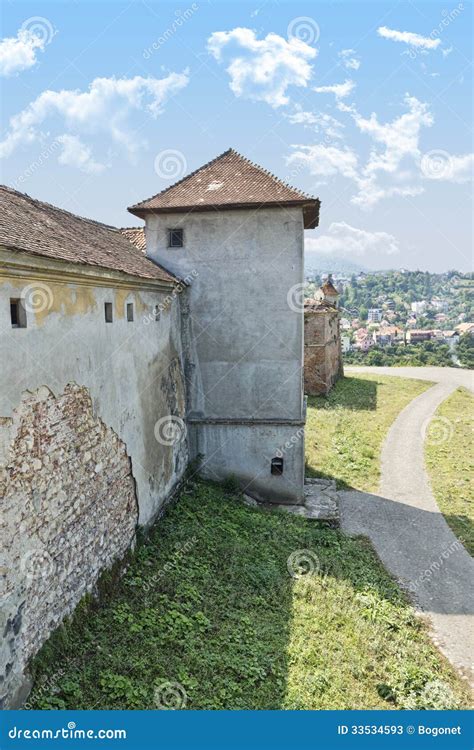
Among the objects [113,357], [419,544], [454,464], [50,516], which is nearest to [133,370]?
[113,357]

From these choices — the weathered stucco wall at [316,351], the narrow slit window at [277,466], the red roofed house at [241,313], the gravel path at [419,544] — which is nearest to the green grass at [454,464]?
the gravel path at [419,544]

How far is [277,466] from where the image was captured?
15555 mm

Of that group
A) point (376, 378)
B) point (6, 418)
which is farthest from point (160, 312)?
point (376, 378)

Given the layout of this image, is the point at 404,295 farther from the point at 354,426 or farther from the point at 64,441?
the point at 64,441

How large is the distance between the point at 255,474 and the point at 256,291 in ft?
17.8

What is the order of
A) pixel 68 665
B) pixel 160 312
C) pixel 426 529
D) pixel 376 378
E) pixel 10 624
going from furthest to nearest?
pixel 376 378, pixel 426 529, pixel 160 312, pixel 68 665, pixel 10 624

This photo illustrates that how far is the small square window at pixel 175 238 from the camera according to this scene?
49.9ft

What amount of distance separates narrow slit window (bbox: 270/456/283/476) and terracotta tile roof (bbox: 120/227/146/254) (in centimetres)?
749

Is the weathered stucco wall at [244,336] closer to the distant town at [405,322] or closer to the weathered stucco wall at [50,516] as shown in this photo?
the distant town at [405,322]

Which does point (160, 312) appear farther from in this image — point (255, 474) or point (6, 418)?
point (6, 418)

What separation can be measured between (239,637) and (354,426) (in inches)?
696

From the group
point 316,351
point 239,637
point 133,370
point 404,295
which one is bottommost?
point 239,637

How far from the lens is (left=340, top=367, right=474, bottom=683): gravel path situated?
1027 cm

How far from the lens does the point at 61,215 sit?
11.7 metres
